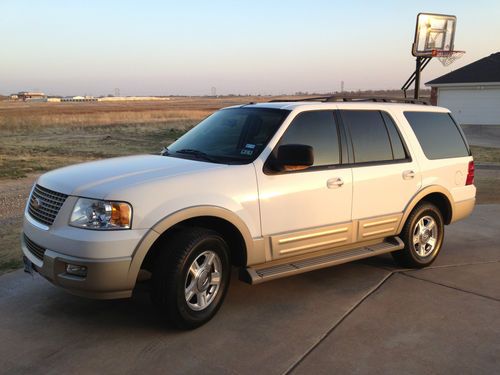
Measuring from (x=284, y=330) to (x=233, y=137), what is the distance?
185 centimetres

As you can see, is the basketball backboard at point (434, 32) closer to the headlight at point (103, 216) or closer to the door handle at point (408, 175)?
the door handle at point (408, 175)

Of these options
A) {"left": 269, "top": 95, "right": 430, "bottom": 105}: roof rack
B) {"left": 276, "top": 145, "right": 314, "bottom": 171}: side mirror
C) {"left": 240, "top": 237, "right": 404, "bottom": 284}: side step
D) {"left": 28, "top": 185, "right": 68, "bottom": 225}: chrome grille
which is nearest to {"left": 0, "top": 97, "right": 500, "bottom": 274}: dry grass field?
{"left": 28, "top": 185, "right": 68, "bottom": 225}: chrome grille

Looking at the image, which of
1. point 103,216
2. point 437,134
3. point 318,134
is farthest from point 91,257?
point 437,134

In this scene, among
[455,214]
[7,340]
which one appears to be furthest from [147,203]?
[455,214]

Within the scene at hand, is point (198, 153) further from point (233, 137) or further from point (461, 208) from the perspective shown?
point (461, 208)

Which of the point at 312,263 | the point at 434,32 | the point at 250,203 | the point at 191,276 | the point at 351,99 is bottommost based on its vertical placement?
the point at 312,263

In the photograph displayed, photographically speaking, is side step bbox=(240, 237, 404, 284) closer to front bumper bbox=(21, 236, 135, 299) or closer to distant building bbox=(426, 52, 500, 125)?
front bumper bbox=(21, 236, 135, 299)

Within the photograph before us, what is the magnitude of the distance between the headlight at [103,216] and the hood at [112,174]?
7cm

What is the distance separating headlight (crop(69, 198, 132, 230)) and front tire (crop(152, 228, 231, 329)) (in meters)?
0.43

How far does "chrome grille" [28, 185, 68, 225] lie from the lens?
3871mm

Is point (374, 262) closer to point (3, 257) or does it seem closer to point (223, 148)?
point (223, 148)

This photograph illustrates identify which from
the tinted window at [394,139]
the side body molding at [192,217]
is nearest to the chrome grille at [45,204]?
the side body molding at [192,217]

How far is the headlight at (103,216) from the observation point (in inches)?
143

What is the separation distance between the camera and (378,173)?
16.8ft
